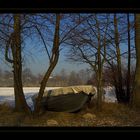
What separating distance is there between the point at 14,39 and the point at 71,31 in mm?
564

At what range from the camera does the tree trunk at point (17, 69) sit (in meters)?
2.62

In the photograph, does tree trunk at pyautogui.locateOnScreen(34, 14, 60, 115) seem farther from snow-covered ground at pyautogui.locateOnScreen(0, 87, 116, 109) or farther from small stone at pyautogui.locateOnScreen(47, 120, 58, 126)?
small stone at pyautogui.locateOnScreen(47, 120, 58, 126)

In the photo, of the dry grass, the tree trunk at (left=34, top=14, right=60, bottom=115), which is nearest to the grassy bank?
the dry grass

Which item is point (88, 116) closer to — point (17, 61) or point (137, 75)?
point (137, 75)

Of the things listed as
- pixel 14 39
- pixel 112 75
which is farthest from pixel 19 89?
pixel 112 75

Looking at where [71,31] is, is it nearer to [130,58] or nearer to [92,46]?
[92,46]

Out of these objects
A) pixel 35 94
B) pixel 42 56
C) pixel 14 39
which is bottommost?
pixel 35 94

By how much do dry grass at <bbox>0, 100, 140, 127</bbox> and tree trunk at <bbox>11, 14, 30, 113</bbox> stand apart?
86mm

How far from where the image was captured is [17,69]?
2744 millimetres

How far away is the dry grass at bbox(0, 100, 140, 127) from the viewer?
2.50 m

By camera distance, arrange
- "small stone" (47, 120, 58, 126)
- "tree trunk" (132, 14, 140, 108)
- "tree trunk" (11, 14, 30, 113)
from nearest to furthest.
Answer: "small stone" (47, 120, 58, 126) < "tree trunk" (11, 14, 30, 113) < "tree trunk" (132, 14, 140, 108)

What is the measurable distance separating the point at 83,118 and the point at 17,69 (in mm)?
780

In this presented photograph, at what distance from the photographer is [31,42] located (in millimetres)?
2783

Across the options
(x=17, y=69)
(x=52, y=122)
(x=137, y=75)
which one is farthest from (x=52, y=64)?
(x=137, y=75)
